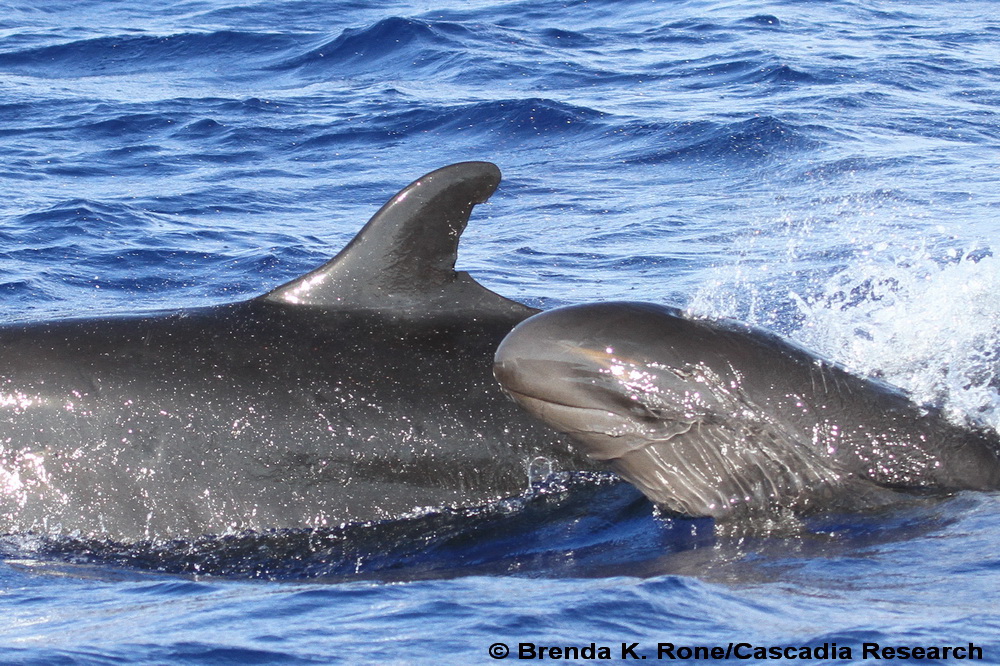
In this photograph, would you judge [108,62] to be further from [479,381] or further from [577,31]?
[479,381]

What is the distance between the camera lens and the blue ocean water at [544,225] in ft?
18.5

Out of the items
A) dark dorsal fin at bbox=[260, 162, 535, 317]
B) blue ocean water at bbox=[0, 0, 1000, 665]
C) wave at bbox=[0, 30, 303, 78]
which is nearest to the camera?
blue ocean water at bbox=[0, 0, 1000, 665]

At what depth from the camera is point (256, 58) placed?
24828mm

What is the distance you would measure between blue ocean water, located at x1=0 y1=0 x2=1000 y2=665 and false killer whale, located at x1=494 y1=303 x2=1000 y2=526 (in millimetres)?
185

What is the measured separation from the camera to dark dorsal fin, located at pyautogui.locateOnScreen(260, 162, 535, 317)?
726 cm

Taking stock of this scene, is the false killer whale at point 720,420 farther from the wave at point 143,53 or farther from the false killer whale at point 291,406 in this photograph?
the wave at point 143,53

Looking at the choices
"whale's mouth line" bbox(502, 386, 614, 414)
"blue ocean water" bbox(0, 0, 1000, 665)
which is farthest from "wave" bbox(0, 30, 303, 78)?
"whale's mouth line" bbox(502, 386, 614, 414)

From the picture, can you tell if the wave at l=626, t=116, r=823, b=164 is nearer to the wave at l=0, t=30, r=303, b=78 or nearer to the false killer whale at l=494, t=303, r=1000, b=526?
the wave at l=0, t=30, r=303, b=78

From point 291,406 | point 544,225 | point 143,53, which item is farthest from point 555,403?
point 143,53

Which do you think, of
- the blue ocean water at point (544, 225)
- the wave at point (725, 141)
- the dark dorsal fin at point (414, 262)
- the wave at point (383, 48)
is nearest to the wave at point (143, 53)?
the blue ocean water at point (544, 225)

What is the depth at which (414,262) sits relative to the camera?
7.35 m

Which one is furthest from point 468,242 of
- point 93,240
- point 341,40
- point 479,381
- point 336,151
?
point 341,40

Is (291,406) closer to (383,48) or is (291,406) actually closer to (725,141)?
(725,141)

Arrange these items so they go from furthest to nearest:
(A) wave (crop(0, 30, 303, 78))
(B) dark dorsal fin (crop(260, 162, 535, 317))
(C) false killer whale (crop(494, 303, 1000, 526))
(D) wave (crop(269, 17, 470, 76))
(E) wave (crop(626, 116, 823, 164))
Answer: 1. (A) wave (crop(0, 30, 303, 78))
2. (D) wave (crop(269, 17, 470, 76))
3. (E) wave (crop(626, 116, 823, 164))
4. (B) dark dorsal fin (crop(260, 162, 535, 317))
5. (C) false killer whale (crop(494, 303, 1000, 526))
